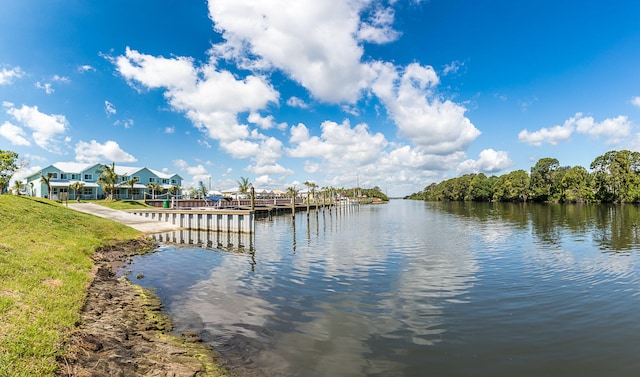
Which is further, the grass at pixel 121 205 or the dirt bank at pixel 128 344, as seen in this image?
the grass at pixel 121 205

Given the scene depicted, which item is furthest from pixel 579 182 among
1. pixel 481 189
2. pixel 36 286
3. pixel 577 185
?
pixel 36 286

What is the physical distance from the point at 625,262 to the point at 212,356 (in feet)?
82.4

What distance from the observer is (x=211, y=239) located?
1337 inches

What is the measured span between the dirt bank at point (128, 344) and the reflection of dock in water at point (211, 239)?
15474mm

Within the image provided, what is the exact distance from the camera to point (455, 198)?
642ft

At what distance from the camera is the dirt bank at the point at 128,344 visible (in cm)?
695

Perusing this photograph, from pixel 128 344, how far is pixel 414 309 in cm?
995

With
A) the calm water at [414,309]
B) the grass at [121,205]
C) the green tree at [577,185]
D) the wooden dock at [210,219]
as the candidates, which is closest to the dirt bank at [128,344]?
the calm water at [414,309]

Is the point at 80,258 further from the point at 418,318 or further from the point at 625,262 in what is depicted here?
the point at 625,262

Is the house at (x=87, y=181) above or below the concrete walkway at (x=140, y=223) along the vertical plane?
above

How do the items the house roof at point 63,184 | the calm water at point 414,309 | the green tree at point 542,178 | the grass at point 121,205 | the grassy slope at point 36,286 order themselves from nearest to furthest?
the grassy slope at point 36,286
the calm water at point 414,309
the grass at point 121,205
the house roof at point 63,184
the green tree at point 542,178

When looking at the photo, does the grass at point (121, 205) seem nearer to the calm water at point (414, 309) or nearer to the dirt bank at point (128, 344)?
the calm water at point (414, 309)

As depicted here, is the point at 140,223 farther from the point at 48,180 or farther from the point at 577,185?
the point at 577,185

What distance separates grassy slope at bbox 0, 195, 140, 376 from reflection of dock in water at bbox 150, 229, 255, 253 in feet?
31.8
